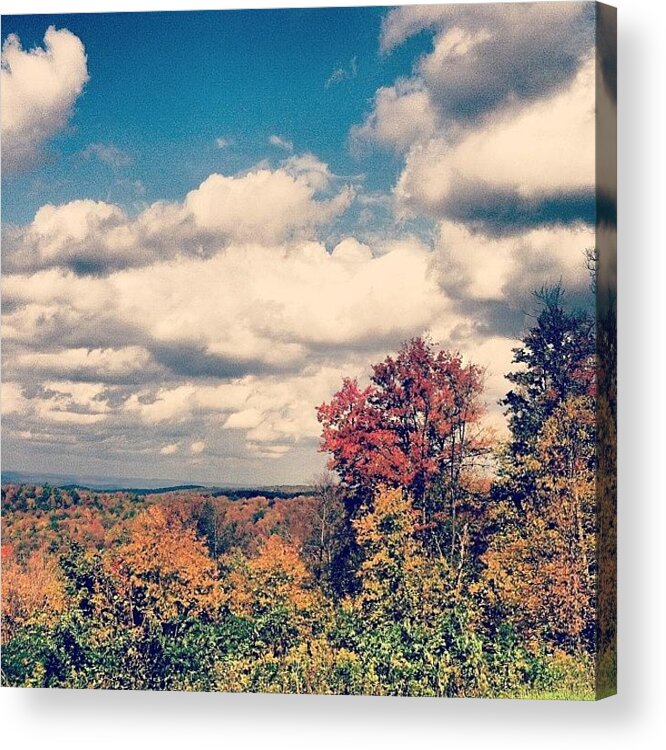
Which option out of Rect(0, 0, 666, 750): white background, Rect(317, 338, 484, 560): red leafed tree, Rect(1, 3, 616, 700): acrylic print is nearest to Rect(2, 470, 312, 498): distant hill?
Rect(1, 3, 616, 700): acrylic print

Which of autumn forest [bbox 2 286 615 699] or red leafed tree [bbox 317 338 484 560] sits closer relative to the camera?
autumn forest [bbox 2 286 615 699]

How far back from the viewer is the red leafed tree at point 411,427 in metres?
12.7

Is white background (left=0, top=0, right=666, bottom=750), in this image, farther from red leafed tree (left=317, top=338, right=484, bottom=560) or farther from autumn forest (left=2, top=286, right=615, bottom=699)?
red leafed tree (left=317, top=338, right=484, bottom=560)

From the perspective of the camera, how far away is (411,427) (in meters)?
12.8

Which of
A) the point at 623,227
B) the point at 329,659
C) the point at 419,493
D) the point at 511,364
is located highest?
the point at 623,227

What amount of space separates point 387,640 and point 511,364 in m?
2.03

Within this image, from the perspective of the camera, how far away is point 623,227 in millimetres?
12727

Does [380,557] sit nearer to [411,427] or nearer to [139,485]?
[411,427]

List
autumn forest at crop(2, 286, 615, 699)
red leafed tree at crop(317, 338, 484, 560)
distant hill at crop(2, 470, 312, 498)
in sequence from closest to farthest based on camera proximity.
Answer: autumn forest at crop(2, 286, 615, 699)
red leafed tree at crop(317, 338, 484, 560)
distant hill at crop(2, 470, 312, 498)

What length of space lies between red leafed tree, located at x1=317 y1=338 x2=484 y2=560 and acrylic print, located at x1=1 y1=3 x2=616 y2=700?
2cm

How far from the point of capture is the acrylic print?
1254 centimetres

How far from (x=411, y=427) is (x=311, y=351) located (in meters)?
0.85

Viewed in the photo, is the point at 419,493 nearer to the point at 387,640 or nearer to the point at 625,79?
the point at 387,640

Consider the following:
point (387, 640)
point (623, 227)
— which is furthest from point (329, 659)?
point (623, 227)
